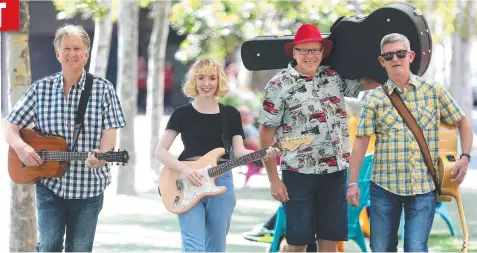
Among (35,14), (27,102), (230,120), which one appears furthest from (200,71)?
(35,14)

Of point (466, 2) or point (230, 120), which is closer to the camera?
point (230, 120)

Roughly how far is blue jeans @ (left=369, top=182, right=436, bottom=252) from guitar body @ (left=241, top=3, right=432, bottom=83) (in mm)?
786

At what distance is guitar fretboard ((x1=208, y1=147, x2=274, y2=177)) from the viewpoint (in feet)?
23.7

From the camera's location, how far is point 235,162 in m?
7.41

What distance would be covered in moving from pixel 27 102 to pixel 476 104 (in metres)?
40.9

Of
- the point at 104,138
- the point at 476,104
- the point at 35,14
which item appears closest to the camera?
the point at 104,138

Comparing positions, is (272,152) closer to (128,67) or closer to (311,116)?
(311,116)

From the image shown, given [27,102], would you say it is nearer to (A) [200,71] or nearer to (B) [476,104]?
(A) [200,71]

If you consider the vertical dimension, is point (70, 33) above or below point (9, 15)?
below

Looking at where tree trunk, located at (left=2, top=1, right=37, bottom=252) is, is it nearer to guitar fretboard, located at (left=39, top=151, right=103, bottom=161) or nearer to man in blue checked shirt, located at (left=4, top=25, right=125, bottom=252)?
man in blue checked shirt, located at (left=4, top=25, right=125, bottom=252)

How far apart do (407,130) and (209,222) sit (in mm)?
1411

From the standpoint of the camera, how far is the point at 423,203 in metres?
7.23

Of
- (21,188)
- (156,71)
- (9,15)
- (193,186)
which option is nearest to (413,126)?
(193,186)

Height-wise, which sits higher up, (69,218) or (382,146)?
(382,146)
